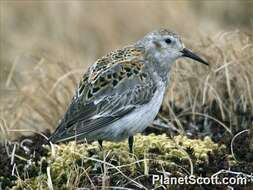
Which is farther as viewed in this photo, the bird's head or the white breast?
the bird's head

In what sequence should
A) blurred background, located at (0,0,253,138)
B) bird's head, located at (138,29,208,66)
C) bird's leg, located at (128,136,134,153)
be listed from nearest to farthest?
1. bird's leg, located at (128,136,134,153)
2. bird's head, located at (138,29,208,66)
3. blurred background, located at (0,0,253,138)

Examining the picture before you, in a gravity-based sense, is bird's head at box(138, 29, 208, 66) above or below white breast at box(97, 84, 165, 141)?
above

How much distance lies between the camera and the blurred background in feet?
25.4

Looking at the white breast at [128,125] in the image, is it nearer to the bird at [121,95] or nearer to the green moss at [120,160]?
the bird at [121,95]

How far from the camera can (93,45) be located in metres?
12.3

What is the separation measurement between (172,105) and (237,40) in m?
1.07

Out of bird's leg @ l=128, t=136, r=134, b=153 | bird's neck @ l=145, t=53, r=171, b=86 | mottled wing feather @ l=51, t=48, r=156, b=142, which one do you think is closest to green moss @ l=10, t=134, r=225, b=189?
bird's leg @ l=128, t=136, r=134, b=153

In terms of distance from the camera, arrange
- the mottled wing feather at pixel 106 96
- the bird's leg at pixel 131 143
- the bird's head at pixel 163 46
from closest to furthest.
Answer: the mottled wing feather at pixel 106 96
the bird's leg at pixel 131 143
the bird's head at pixel 163 46

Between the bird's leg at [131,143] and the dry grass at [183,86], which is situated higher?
the dry grass at [183,86]

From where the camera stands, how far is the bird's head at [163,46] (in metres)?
6.66

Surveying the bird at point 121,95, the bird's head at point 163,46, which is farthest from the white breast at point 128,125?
the bird's head at point 163,46

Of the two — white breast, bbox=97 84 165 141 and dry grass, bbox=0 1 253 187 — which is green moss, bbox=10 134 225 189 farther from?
dry grass, bbox=0 1 253 187

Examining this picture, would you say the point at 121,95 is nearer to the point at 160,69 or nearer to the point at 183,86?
the point at 160,69

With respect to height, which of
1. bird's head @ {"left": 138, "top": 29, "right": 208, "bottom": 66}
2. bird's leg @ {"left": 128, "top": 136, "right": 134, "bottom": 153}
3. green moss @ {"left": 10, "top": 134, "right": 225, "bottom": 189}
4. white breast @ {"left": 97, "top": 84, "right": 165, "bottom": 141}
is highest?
bird's head @ {"left": 138, "top": 29, "right": 208, "bottom": 66}
